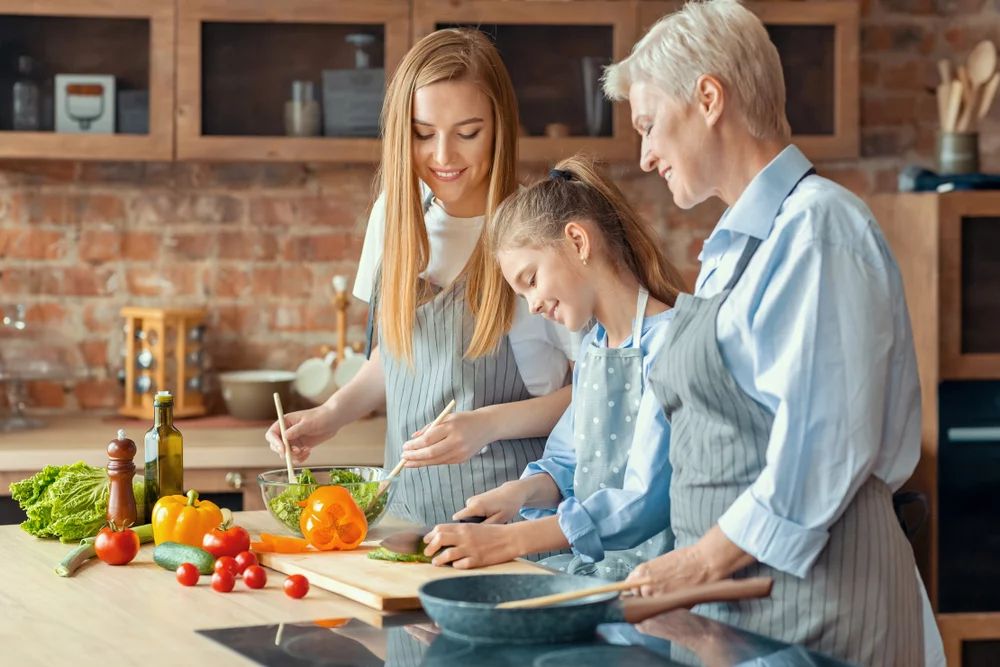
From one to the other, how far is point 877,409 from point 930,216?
1.82 metres

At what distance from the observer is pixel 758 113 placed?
4.79ft

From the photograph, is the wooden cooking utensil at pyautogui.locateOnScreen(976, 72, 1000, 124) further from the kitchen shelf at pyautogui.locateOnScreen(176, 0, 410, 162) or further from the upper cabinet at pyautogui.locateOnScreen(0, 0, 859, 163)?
the kitchen shelf at pyautogui.locateOnScreen(176, 0, 410, 162)

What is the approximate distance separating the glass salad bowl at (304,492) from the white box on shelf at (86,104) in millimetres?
1704

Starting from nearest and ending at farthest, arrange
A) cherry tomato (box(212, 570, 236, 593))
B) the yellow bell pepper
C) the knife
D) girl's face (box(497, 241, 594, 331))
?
cherry tomato (box(212, 570, 236, 593)), the knife, the yellow bell pepper, girl's face (box(497, 241, 594, 331))

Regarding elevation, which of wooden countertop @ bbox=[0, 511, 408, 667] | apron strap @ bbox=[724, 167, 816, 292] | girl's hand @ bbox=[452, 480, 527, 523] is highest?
apron strap @ bbox=[724, 167, 816, 292]

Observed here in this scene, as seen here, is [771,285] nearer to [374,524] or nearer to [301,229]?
[374,524]

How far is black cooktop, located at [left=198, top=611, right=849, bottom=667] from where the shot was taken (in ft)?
3.91

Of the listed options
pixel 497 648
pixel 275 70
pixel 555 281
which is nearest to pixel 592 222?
pixel 555 281

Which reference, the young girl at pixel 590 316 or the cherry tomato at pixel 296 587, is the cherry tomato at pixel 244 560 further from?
the young girl at pixel 590 316

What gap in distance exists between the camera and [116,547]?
5.57 ft

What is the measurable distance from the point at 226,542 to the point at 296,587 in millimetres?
194

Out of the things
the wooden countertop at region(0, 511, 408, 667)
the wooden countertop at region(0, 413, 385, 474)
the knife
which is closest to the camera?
the wooden countertop at region(0, 511, 408, 667)

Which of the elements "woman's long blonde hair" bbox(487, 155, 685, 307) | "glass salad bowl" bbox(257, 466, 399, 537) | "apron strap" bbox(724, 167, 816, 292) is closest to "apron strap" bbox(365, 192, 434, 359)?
"woman's long blonde hair" bbox(487, 155, 685, 307)

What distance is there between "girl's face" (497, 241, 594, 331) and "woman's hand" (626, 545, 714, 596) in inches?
22.6
